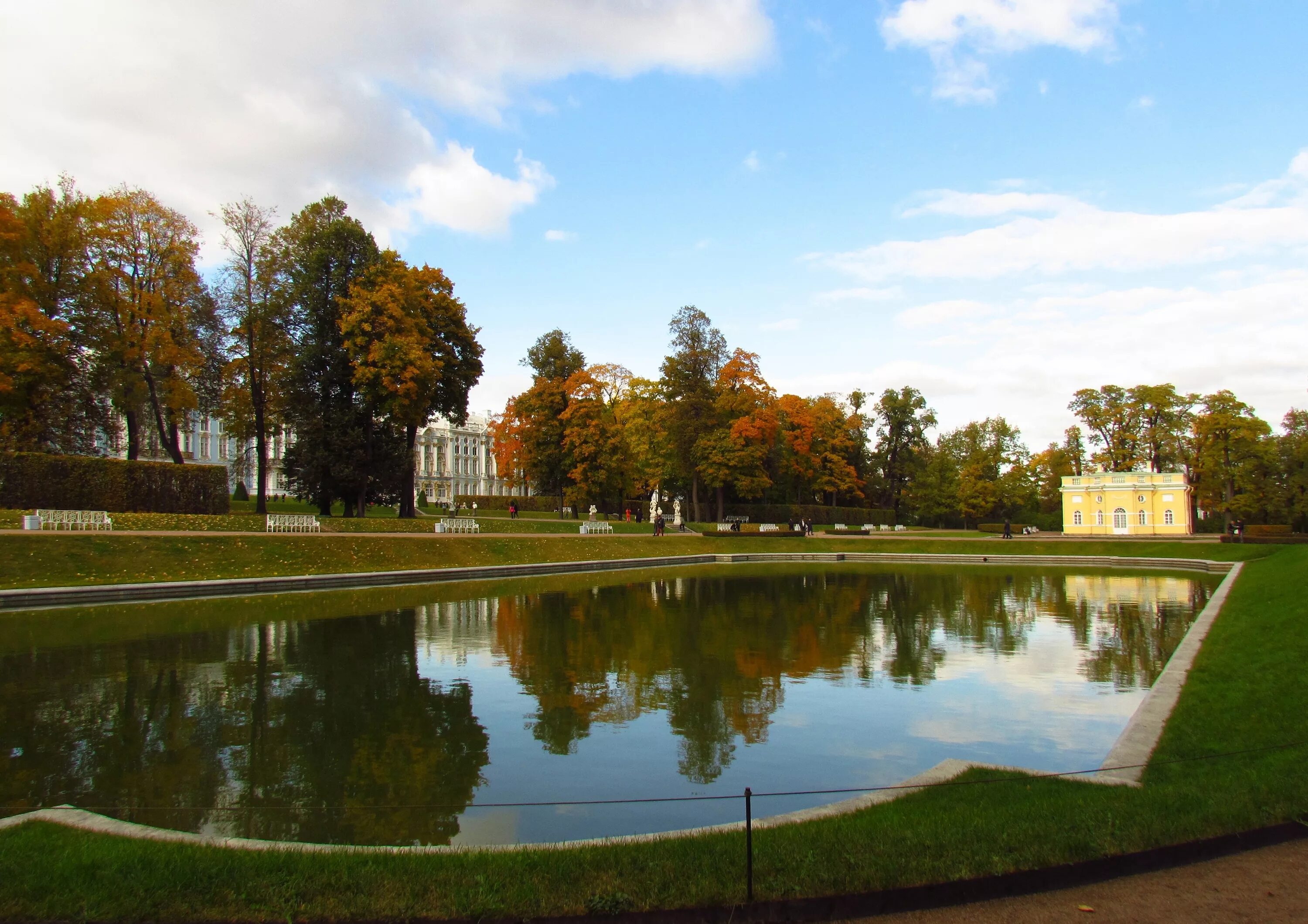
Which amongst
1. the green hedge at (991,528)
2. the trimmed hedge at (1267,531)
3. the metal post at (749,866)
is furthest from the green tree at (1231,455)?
the metal post at (749,866)

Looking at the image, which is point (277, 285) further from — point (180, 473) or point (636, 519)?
point (636, 519)

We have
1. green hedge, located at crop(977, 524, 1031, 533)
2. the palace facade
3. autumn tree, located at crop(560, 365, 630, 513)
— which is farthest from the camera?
green hedge, located at crop(977, 524, 1031, 533)

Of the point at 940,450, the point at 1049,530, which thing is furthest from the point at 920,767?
the point at 940,450

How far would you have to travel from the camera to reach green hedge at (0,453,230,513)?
26.5 meters

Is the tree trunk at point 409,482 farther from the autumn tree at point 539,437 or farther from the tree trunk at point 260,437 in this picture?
the autumn tree at point 539,437

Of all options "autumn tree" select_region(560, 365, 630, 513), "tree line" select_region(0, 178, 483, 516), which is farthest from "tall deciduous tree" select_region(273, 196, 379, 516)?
"autumn tree" select_region(560, 365, 630, 513)

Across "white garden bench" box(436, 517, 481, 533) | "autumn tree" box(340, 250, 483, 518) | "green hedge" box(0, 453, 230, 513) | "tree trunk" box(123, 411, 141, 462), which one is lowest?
"white garden bench" box(436, 517, 481, 533)

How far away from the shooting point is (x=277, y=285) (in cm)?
3650

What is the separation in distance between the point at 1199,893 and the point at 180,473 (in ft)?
112

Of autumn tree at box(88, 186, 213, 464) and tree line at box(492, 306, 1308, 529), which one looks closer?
autumn tree at box(88, 186, 213, 464)

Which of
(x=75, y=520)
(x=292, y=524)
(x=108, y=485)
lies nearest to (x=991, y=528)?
(x=292, y=524)

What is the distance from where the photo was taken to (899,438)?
81750 mm

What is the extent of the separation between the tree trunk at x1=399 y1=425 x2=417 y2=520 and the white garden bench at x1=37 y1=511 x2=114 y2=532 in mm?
14235

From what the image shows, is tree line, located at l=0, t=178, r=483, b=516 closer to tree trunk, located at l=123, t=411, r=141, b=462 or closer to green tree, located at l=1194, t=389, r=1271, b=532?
tree trunk, located at l=123, t=411, r=141, b=462
